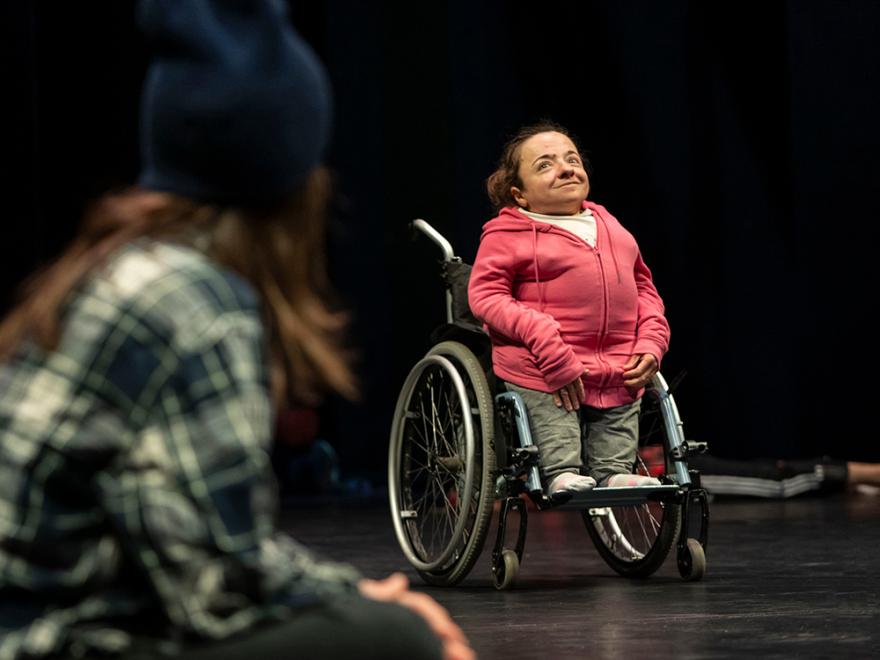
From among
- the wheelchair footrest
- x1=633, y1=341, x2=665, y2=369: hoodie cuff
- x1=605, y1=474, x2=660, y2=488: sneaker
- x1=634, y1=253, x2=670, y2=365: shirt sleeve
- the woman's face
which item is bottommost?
the wheelchair footrest

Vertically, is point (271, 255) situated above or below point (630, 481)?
above

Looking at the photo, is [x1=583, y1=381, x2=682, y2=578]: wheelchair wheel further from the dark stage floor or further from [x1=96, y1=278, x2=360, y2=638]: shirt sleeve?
[x1=96, y1=278, x2=360, y2=638]: shirt sleeve

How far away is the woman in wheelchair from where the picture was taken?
10.1 ft

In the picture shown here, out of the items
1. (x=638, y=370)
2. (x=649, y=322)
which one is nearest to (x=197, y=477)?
(x=638, y=370)

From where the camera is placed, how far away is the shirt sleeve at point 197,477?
35.9 inches

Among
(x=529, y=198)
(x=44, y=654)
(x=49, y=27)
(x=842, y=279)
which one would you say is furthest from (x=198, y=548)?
(x=49, y=27)

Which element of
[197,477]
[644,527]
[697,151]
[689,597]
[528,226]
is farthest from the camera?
[697,151]

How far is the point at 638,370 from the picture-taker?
10.3 feet

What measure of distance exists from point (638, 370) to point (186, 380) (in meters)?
2.27

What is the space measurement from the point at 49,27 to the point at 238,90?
19.6 feet

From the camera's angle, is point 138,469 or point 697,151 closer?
point 138,469

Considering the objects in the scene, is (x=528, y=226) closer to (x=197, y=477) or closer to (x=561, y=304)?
(x=561, y=304)

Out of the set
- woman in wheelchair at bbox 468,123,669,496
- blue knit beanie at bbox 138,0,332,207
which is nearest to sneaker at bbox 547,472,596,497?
woman in wheelchair at bbox 468,123,669,496

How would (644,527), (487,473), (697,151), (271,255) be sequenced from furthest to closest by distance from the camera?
(697,151) < (644,527) < (487,473) < (271,255)
